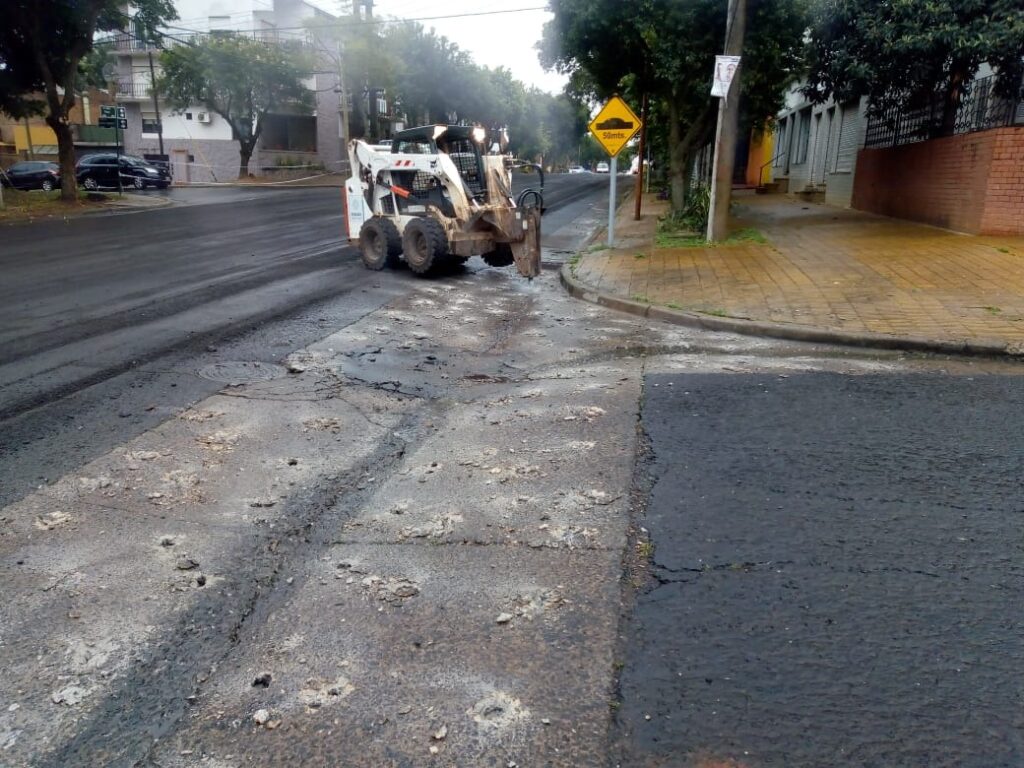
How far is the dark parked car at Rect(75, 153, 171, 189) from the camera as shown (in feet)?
118

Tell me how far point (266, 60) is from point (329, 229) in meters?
34.3

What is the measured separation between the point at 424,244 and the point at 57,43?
21.8 meters

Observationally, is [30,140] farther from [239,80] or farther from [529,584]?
[529,584]

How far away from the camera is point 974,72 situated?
46.7ft

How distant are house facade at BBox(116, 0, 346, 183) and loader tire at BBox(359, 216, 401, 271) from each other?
141 feet

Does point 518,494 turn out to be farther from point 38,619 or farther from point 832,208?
point 832,208

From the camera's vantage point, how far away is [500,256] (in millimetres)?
12953

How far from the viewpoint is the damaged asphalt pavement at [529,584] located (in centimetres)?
251

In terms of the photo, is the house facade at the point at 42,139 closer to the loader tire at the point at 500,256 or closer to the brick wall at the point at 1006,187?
the loader tire at the point at 500,256

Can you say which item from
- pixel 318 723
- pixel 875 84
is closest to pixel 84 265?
pixel 318 723

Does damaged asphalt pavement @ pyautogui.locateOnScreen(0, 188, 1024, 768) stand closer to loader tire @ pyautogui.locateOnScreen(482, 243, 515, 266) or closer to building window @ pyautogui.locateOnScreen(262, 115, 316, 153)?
loader tire @ pyautogui.locateOnScreen(482, 243, 515, 266)

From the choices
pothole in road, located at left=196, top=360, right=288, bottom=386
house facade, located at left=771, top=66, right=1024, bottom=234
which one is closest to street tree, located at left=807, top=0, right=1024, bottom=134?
house facade, located at left=771, top=66, right=1024, bottom=234

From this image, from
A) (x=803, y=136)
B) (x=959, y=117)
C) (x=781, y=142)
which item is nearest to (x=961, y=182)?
(x=959, y=117)

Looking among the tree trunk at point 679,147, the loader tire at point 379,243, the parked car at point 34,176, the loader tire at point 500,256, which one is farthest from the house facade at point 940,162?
the parked car at point 34,176
